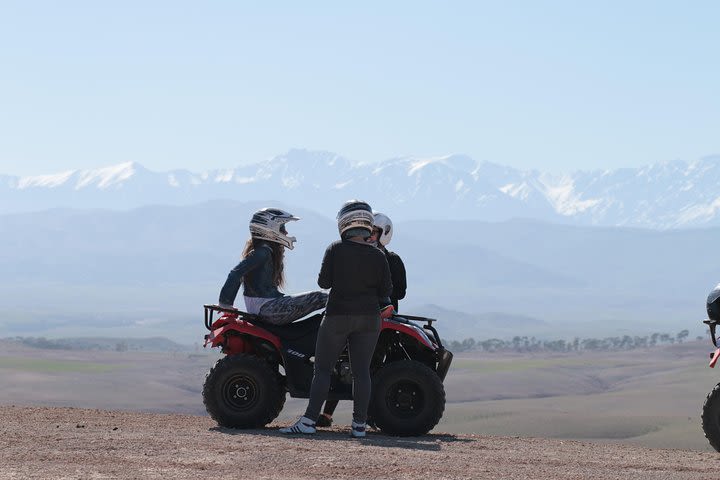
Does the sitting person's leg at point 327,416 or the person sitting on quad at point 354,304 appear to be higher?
the person sitting on quad at point 354,304

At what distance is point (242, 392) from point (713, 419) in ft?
13.8

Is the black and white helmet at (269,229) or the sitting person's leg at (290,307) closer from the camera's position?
the sitting person's leg at (290,307)

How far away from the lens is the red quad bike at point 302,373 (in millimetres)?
11461

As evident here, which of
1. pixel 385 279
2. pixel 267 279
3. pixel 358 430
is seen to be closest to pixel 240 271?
pixel 267 279

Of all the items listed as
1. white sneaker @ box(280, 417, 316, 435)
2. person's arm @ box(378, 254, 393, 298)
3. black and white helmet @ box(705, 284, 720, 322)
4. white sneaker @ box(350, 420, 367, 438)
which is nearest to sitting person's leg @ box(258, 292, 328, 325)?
person's arm @ box(378, 254, 393, 298)

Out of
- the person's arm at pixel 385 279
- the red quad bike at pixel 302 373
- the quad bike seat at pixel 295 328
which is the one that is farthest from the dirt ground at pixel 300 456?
the person's arm at pixel 385 279

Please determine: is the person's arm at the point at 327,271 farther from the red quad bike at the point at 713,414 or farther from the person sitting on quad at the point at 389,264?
the red quad bike at the point at 713,414

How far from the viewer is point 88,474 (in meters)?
8.50

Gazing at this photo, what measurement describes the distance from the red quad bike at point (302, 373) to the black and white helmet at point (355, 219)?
1.06 metres

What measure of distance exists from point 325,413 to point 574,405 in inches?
2829

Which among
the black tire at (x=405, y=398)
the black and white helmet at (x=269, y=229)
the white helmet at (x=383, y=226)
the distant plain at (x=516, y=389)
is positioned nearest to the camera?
the black tire at (x=405, y=398)

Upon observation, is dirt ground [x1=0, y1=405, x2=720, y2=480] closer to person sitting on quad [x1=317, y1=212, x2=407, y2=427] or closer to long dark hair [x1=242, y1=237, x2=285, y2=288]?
person sitting on quad [x1=317, y1=212, x2=407, y2=427]

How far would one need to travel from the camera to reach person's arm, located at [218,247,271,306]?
11.5 metres

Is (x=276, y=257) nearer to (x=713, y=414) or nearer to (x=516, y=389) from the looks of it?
(x=713, y=414)
